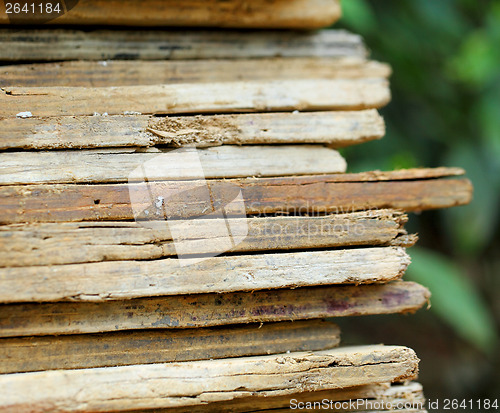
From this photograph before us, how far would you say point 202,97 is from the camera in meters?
1.57

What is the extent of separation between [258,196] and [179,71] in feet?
1.81

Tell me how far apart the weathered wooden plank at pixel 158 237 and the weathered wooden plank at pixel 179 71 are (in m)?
0.54

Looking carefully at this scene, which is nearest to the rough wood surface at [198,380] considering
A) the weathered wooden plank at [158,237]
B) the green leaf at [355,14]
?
the weathered wooden plank at [158,237]

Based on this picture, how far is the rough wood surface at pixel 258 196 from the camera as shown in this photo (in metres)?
1.35

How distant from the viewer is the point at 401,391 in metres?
1.60

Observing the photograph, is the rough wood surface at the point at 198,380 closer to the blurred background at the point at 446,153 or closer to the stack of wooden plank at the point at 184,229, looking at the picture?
the stack of wooden plank at the point at 184,229

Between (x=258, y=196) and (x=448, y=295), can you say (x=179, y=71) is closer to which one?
(x=258, y=196)

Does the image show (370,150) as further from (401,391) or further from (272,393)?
(272,393)

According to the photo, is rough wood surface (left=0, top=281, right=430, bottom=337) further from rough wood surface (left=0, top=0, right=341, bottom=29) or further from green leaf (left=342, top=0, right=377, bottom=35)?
green leaf (left=342, top=0, right=377, bottom=35)

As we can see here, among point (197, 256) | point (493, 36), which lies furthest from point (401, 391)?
point (493, 36)

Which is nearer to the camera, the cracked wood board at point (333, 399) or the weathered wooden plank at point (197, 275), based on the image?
the weathered wooden plank at point (197, 275)

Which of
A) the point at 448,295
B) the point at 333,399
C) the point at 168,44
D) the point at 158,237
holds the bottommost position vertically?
the point at 448,295

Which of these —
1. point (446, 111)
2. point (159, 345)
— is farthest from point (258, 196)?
point (446, 111)

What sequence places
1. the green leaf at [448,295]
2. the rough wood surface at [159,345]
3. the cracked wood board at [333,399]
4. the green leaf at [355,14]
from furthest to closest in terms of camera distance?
the green leaf at [448,295]
the green leaf at [355,14]
the cracked wood board at [333,399]
the rough wood surface at [159,345]
